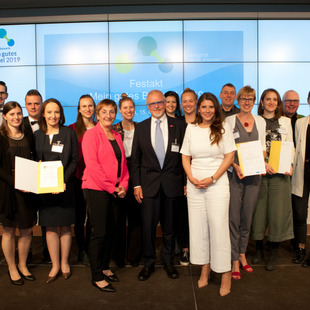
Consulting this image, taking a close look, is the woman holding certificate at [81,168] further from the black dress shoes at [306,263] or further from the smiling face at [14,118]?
the black dress shoes at [306,263]

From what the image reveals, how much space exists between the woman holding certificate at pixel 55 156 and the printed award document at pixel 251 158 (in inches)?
64.9

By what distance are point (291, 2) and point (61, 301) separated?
6639 mm

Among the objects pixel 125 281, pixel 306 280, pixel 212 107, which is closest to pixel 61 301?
pixel 125 281

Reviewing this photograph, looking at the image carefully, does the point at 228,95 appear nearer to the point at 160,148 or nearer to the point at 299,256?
the point at 160,148

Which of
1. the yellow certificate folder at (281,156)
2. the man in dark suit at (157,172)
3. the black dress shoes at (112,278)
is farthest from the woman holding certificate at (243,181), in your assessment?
the black dress shoes at (112,278)

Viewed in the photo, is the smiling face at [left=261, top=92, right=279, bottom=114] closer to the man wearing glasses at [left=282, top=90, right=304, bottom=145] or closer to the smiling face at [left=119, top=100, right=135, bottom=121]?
the man wearing glasses at [left=282, top=90, right=304, bottom=145]

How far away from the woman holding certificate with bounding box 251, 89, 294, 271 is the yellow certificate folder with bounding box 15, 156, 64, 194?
82.9 inches

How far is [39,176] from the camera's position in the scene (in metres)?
2.68

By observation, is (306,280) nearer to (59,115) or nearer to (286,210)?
(286,210)

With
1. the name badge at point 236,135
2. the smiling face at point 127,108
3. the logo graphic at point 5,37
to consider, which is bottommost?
the name badge at point 236,135

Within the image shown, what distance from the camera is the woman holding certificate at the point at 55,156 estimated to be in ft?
9.10

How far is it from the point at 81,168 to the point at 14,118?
0.84 m

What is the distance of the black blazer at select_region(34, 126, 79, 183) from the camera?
278 centimetres

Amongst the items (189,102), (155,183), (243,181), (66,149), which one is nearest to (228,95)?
(189,102)
